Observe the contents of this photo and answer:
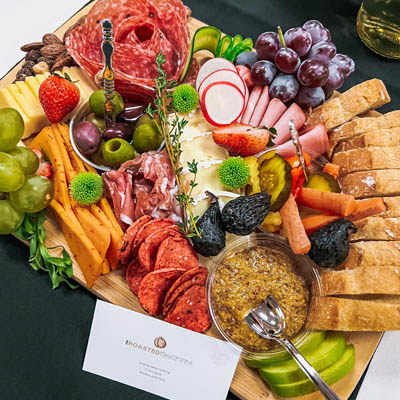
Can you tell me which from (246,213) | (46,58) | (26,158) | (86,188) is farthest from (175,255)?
(46,58)

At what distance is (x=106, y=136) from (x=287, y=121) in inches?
25.6

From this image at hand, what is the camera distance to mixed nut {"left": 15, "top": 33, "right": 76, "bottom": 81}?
5.95 feet

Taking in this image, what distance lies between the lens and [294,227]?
57.8 inches

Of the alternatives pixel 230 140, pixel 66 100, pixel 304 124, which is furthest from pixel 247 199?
pixel 66 100

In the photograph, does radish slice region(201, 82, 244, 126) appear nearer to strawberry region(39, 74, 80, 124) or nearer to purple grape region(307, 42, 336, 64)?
purple grape region(307, 42, 336, 64)

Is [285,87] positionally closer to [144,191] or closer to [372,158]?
[372,158]

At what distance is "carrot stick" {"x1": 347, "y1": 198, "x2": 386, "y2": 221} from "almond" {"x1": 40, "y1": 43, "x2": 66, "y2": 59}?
4.18 feet

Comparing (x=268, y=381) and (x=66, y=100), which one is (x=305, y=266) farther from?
(x=66, y=100)

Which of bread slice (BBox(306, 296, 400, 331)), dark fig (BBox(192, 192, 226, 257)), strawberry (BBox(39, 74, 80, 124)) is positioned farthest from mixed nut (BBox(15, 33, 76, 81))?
bread slice (BBox(306, 296, 400, 331))

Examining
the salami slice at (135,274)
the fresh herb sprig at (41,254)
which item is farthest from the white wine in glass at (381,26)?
the fresh herb sprig at (41,254)

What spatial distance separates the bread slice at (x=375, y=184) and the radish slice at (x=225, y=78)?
0.50 m

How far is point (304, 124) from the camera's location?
175cm

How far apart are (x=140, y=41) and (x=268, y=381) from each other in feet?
4.35

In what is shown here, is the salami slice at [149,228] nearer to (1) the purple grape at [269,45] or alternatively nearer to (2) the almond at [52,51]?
(1) the purple grape at [269,45]
